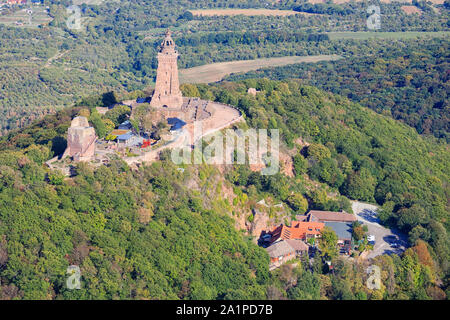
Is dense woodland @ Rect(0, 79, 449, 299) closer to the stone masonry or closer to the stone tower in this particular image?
the stone masonry

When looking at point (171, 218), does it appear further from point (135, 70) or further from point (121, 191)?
point (135, 70)

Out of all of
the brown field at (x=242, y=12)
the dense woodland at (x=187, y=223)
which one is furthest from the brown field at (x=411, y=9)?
the dense woodland at (x=187, y=223)

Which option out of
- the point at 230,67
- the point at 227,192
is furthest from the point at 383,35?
the point at 227,192

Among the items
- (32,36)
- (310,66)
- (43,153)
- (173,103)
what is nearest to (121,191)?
(43,153)

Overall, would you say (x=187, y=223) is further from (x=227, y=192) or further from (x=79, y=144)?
(x=79, y=144)

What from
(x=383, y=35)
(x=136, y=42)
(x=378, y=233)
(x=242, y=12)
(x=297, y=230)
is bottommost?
(x=136, y=42)

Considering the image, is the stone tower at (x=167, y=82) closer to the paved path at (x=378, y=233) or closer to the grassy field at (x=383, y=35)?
the paved path at (x=378, y=233)

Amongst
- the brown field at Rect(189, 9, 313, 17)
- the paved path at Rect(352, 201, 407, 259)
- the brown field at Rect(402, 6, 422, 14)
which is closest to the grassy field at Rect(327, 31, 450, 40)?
the brown field at Rect(402, 6, 422, 14)
